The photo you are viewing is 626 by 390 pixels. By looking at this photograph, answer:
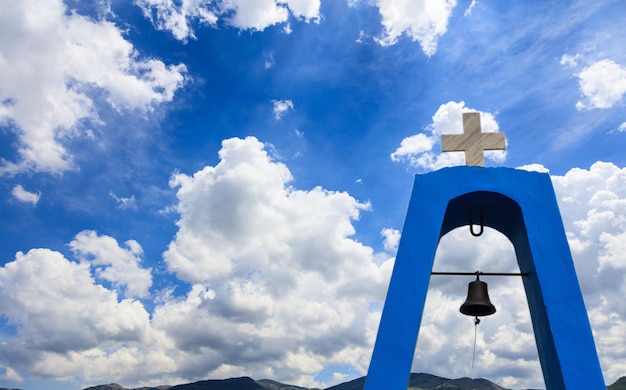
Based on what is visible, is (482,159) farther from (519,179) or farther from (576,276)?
(576,276)

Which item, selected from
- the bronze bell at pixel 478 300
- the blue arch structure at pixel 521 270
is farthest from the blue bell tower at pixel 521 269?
the bronze bell at pixel 478 300

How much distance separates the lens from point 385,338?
23.7 ft

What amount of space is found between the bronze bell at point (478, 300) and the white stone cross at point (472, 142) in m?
2.04

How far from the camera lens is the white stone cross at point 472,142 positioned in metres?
8.32

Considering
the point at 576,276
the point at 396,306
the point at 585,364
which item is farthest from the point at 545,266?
the point at 396,306

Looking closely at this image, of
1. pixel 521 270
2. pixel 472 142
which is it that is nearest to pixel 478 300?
pixel 521 270

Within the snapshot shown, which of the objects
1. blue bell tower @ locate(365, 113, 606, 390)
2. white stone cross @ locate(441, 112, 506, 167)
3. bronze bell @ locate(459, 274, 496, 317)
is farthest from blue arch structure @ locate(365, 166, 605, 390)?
bronze bell @ locate(459, 274, 496, 317)

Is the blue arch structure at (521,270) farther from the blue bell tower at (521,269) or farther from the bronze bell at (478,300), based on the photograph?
the bronze bell at (478,300)

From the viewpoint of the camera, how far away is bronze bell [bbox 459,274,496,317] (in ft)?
29.0

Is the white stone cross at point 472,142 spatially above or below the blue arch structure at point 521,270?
above

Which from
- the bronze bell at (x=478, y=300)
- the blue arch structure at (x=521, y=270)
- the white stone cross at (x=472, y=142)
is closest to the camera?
the blue arch structure at (x=521, y=270)

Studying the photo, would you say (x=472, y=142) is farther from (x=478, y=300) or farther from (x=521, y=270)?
(x=478, y=300)

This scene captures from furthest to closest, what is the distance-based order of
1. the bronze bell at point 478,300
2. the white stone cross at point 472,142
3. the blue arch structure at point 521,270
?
the bronze bell at point 478,300 → the white stone cross at point 472,142 → the blue arch structure at point 521,270

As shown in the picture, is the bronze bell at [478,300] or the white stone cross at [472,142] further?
the bronze bell at [478,300]
